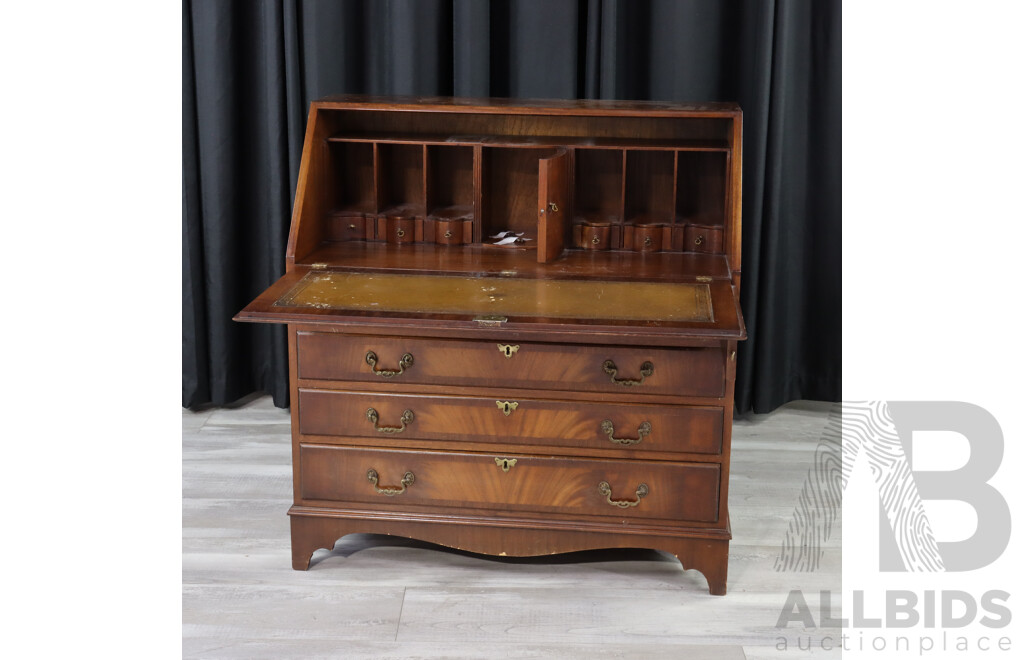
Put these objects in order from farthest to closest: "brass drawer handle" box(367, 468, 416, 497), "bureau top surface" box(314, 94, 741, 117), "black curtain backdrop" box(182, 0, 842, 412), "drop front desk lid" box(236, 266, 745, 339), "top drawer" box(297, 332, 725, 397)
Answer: "black curtain backdrop" box(182, 0, 842, 412)
"bureau top surface" box(314, 94, 741, 117)
"brass drawer handle" box(367, 468, 416, 497)
"top drawer" box(297, 332, 725, 397)
"drop front desk lid" box(236, 266, 745, 339)

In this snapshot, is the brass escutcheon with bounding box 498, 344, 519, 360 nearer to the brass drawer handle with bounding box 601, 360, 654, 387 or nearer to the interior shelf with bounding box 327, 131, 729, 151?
the brass drawer handle with bounding box 601, 360, 654, 387

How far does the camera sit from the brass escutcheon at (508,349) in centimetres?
230

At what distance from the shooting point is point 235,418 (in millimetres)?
3377

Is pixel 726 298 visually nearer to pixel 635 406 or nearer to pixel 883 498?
pixel 635 406

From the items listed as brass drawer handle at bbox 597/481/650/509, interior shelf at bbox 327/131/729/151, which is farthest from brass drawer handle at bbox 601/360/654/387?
interior shelf at bbox 327/131/729/151

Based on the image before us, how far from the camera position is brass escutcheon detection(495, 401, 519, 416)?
2.34 metres

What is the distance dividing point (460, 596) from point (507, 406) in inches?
17.9

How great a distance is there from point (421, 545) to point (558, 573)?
0.36 metres

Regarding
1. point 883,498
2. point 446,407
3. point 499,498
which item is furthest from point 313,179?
point 883,498

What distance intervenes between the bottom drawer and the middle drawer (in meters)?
0.04

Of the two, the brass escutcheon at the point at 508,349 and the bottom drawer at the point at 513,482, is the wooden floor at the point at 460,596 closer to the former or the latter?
the bottom drawer at the point at 513,482

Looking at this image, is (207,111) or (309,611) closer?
(309,611)

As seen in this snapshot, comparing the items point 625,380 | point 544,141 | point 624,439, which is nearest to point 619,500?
point 624,439

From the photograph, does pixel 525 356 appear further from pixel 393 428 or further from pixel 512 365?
pixel 393 428
